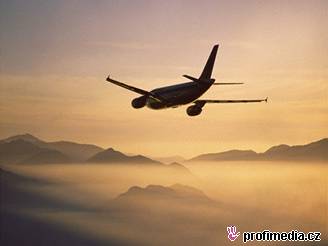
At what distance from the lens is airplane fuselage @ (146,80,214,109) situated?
3159 centimetres

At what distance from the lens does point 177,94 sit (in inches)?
1257

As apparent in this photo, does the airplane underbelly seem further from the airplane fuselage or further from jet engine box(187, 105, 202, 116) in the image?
jet engine box(187, 105, 202, 116)

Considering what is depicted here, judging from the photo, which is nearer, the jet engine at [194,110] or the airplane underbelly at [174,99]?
the airplane underbelly at [174,99]

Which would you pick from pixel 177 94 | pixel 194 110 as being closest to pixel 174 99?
pixel 177 94

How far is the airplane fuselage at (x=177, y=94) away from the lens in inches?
1244

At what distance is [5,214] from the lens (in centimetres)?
19938

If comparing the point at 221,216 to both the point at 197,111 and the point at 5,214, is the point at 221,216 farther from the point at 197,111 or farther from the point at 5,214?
the point at 197,111

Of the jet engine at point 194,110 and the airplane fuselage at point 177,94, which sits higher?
the airplane fuselage at point 177,94

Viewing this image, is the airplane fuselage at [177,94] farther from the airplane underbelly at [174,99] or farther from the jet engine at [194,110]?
the jet engine at [194,110]

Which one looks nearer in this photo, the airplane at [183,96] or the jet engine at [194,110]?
the airplane at [183,96]

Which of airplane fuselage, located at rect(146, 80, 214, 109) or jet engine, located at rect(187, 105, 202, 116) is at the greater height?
airplane fuselage, located at rect(146, 80, 214, 109)

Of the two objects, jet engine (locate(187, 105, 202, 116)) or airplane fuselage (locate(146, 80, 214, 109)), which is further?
jet engine (locate(187, 105, 202, 116))

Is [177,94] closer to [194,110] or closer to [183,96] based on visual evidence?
[183,96]

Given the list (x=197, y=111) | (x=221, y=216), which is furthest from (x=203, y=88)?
(x=221, y=216)
